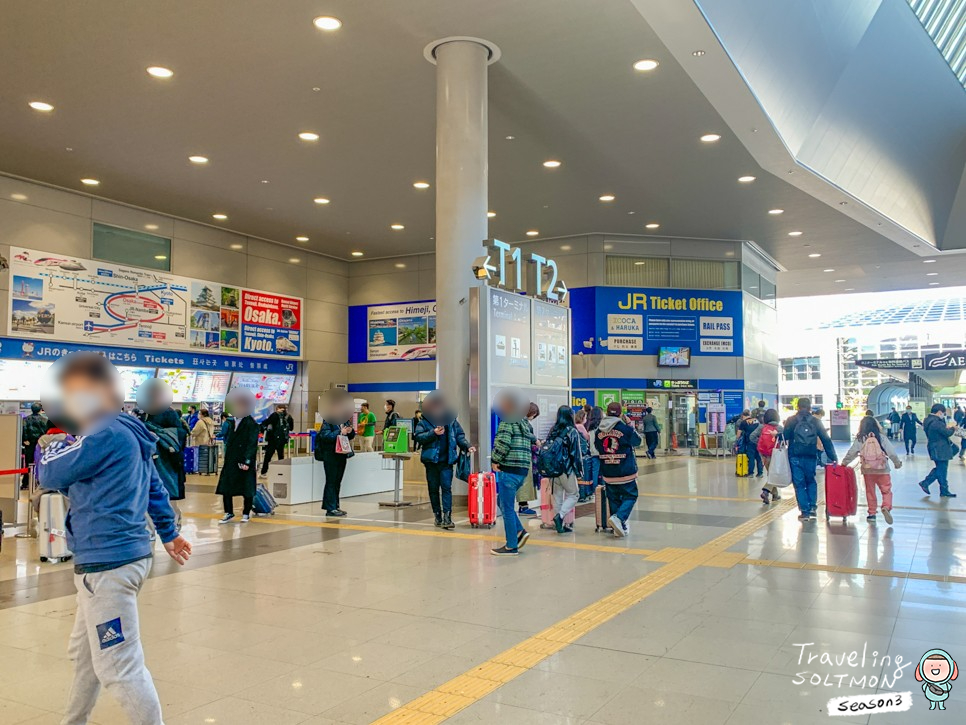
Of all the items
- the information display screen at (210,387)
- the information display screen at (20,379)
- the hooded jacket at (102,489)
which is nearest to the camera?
the hooded jacket at (102,489)

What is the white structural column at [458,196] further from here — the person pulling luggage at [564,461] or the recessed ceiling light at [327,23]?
the person pulling luggage at [564,461]

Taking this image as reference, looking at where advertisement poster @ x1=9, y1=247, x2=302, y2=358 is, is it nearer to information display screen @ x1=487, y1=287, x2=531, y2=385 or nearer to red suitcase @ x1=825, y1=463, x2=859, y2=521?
information display screen @ x1=487, y1=287, x2=531, y2=385

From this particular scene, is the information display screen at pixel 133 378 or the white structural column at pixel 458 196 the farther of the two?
the information display screen at pixel 133 378

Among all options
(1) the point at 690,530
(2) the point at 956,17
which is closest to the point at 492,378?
(1) the point at 690,530

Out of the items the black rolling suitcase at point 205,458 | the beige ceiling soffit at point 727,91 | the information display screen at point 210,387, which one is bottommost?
the black rolling suitcase at point 205,458

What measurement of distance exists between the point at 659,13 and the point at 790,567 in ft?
20.8

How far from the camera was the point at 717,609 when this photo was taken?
5.52 meters

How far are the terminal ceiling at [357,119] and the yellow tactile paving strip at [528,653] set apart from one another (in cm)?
689

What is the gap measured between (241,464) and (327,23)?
5911mm

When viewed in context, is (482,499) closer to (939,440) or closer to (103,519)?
(103,519)

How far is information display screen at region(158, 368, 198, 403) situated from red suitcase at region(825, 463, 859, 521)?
16465 mm

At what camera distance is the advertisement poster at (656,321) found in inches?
930

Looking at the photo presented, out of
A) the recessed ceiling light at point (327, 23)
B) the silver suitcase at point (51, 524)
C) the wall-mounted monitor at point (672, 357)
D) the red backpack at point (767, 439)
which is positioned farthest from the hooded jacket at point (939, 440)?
the silver suitcase at point (51, 524)

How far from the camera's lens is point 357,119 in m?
13.7
